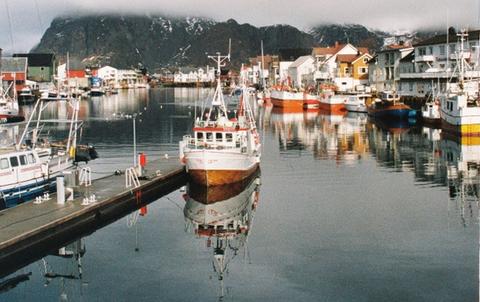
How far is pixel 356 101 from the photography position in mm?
105938

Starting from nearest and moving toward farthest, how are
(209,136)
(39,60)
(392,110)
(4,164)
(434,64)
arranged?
(4,164) → (209,136) → (392,110) → (434,64) → (39,60)

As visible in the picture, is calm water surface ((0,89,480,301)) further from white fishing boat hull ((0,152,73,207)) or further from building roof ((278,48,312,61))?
building roof ((278,48,312,61))

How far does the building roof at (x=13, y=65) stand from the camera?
156 meters

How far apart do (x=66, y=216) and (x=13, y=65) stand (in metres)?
140

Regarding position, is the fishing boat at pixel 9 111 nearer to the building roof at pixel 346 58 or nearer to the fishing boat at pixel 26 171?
the fishing boat at pixel 26 171

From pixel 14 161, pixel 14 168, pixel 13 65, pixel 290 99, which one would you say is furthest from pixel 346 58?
pixel 14 168

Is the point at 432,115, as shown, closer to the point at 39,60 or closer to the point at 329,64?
the point at 329,64

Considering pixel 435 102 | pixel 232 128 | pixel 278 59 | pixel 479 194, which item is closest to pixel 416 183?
pixel 479 194

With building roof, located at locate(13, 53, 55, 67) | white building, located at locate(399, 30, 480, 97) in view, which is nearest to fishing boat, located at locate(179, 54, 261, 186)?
white building, located at locate(399, 30, 480, 97)

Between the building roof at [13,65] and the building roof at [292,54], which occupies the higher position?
the building roof at [292,54]

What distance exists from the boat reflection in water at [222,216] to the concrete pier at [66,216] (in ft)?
7.75

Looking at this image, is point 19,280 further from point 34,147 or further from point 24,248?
point 34,147

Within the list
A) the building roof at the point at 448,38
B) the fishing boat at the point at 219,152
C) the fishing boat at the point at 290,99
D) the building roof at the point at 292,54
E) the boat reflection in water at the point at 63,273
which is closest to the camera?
the boat reflection in water at the point at 63,273

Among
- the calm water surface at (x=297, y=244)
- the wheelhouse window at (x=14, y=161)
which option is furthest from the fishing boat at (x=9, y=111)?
the wheelhouse window at (x=14, y=161)
